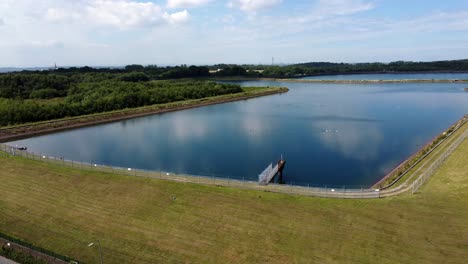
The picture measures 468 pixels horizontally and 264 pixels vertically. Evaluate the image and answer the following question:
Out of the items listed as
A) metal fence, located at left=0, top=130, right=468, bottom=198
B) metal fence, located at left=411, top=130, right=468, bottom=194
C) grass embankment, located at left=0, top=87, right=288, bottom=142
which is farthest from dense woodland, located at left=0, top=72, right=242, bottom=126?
metal fence, located at left=411, top=130, right=468, bottom=194

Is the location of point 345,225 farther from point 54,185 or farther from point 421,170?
point 54,185

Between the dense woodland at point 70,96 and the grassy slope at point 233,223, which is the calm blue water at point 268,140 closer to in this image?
the grassy slope at point 233,223

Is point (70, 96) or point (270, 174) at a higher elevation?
point (70, 96)

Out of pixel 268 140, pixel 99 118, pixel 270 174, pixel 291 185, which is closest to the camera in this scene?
pixel 291 185

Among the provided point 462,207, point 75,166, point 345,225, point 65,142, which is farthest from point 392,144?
point 65,142

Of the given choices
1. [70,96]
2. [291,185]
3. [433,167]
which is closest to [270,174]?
[291,185]

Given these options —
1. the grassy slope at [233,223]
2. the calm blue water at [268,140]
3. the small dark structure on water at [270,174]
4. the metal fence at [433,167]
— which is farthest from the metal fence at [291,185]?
the calm blue water at [268,140]

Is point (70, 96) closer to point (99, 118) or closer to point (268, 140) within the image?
point (99, 118)
